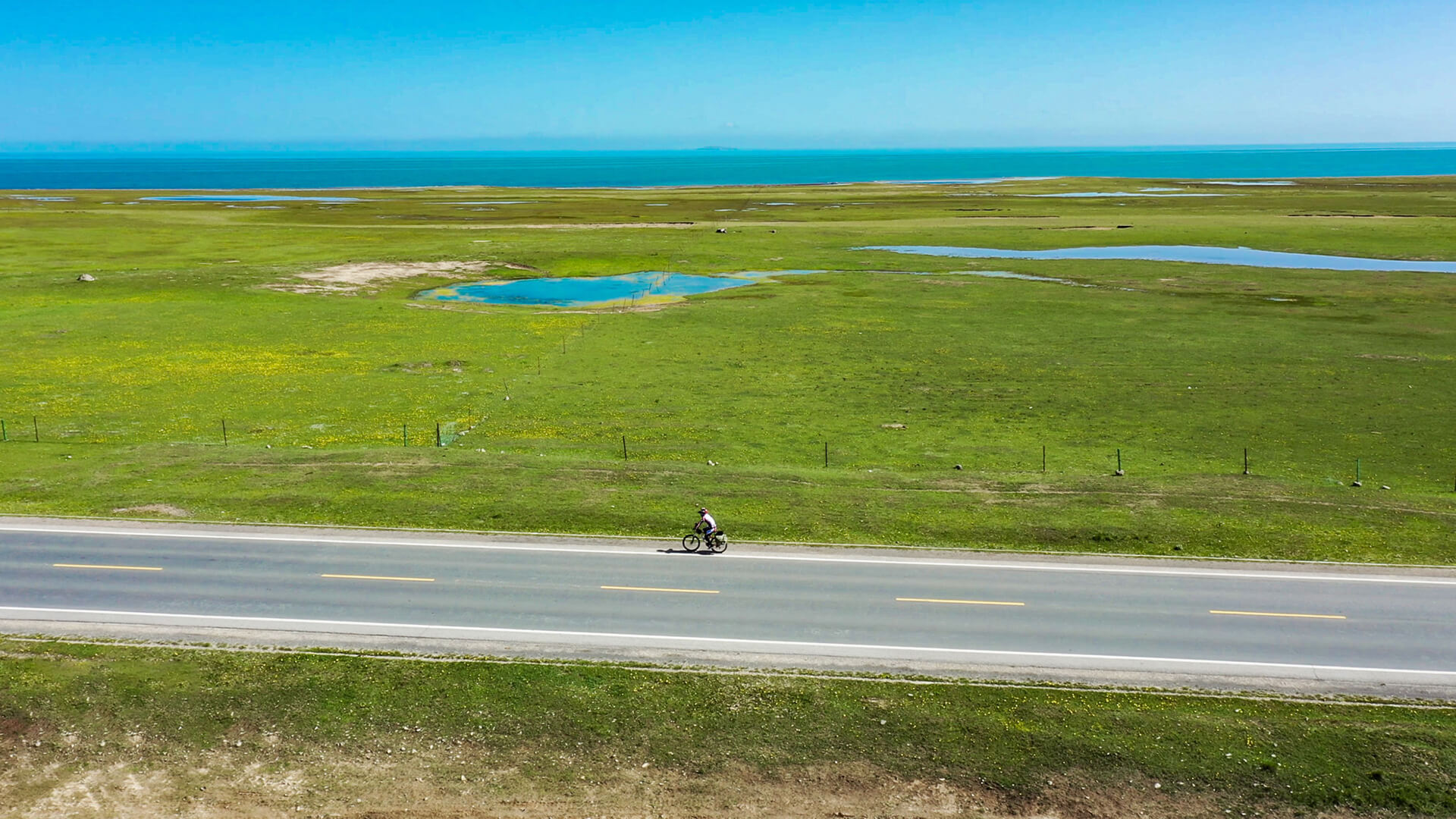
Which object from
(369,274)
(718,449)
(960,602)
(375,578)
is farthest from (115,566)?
(369,274)

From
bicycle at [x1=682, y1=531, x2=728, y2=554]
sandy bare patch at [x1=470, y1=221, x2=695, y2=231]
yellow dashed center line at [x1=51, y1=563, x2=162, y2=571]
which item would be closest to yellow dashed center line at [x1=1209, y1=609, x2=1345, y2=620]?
bicycle at [x1=682, y1=531, x2=728, y2=554]

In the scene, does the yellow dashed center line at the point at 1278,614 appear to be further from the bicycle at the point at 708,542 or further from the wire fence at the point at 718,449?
the bicycle at the point at 708,542

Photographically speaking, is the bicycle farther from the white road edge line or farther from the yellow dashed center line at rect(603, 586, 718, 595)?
the yellow dashed center line at rect(603, 586, 718, 595)

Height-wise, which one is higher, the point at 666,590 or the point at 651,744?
the point at 666,590

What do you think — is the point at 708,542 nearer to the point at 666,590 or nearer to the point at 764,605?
the point at 666,590

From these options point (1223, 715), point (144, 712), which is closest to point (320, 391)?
point (144, 712)

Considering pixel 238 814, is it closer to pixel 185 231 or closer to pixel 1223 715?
pixel 1223 715
